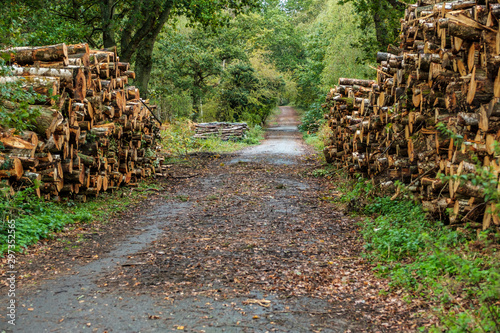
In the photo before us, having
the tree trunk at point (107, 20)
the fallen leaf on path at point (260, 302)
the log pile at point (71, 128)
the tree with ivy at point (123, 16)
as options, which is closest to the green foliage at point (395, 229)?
the fallen leaf on path at point (260, 302)

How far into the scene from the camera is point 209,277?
16.7 ft

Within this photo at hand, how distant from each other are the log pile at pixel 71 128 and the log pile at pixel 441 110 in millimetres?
5848

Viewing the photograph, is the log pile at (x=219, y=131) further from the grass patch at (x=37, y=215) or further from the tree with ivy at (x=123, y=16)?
the grass patch at (x=37, y=215)

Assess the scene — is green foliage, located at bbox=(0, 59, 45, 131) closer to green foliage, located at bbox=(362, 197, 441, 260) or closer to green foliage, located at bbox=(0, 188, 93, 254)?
green foliage, located at bbox=(0, 188, 93, 254)

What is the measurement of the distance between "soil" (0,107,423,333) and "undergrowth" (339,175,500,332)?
250mm

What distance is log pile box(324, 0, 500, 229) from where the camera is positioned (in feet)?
16.8

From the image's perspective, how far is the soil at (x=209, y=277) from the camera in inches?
158

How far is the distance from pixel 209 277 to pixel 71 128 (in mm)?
4765

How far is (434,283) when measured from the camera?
425 centimetres

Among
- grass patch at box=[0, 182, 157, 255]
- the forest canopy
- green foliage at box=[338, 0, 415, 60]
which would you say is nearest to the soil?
grass patch at box=[0, 182, 157, 255]

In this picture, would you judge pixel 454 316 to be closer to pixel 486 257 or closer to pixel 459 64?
pixel 486 257

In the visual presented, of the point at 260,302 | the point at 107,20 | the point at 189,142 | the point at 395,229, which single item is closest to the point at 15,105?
the point at 260,302

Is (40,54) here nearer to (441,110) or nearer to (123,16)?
(441,110)

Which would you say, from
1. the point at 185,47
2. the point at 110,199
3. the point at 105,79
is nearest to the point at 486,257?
the point at 110,199
